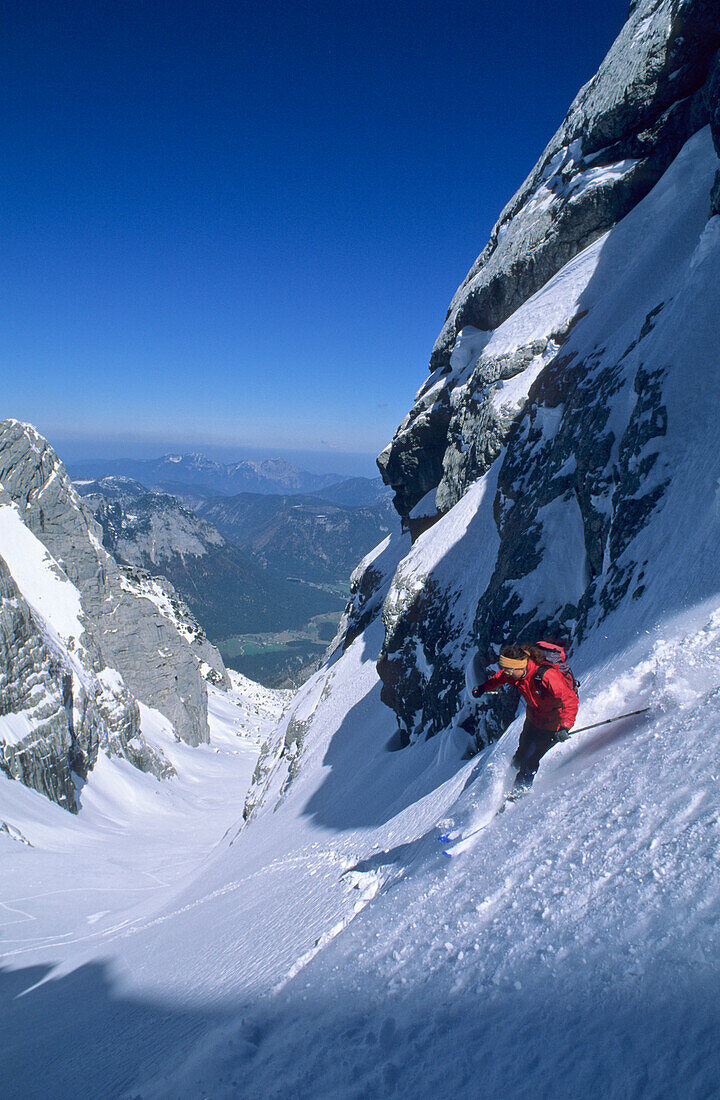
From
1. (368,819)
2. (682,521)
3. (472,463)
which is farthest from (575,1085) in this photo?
(472,463)

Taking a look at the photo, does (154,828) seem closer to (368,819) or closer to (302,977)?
(368,819)

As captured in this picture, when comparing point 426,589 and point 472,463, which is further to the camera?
point 472,463

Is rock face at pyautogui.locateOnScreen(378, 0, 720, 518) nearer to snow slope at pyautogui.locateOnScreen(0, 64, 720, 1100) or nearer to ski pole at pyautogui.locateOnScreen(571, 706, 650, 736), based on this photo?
snow slope at pyautogui.locateOnScreen(0, 64, 720, 1100)

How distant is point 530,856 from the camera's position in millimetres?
4719

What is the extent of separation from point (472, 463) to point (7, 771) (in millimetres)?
51369

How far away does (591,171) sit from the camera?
21.8m

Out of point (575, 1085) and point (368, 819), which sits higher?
point (575, 1085)

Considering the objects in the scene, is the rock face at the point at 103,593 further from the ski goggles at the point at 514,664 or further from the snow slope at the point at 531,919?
the ski goggles at the point at 514,664

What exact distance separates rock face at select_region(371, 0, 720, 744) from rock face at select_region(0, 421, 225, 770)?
67226 millimetres

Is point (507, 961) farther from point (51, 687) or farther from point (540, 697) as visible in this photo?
point (51, 687)

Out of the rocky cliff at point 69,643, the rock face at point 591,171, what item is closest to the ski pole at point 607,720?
the rock face at point 591,171

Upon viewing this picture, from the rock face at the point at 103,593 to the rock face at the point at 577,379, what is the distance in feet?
221

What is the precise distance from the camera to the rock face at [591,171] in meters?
18.3

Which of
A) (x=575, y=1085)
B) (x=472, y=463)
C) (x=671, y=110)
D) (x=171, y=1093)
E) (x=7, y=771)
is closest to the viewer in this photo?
(x=575, y=1085)
